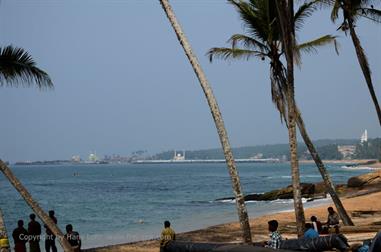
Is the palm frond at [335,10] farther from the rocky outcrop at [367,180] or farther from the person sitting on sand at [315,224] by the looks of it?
the rocky outcrop at [367,180]

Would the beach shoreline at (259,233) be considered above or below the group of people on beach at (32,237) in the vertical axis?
below

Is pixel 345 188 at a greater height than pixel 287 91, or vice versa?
pixel 287 91

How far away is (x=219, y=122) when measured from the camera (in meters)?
14.2

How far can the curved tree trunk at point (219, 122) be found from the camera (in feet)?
46.0

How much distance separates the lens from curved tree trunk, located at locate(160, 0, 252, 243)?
1402 centimetres

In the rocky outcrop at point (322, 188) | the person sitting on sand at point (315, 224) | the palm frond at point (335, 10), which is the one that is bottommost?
the rocky outcrop at point (322, 188)

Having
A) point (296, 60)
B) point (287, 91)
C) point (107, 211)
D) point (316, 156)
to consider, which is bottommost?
point (107, 211)

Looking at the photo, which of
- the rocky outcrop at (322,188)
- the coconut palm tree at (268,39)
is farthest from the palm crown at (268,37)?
the rocky outcrop at (322,188)

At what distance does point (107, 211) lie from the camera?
2056 inches

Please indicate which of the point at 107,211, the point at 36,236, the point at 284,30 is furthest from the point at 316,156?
the point at 107,211

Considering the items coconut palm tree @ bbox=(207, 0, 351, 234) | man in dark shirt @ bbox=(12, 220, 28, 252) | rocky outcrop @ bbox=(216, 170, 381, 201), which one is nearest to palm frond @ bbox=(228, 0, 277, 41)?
coconut palm tree @ bbox=(207, 0, 351, 234)

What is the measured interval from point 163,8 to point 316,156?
362 inches

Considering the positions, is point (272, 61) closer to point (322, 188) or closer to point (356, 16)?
point (356, 16)

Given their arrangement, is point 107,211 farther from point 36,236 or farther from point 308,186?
point 36,236
